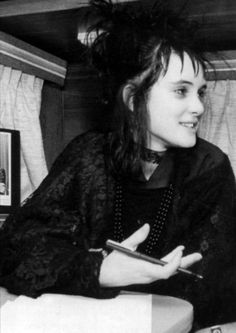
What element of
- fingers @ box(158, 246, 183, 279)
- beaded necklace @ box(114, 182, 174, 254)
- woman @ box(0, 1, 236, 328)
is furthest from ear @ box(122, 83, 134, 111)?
fingers @ box(158, 246, 183, 279)

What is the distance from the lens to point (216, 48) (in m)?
1.38

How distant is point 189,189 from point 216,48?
0.50 metres

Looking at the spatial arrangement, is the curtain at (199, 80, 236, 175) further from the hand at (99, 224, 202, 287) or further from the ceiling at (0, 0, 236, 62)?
the hand at (99, 224, 202, 287)

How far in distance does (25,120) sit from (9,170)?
0.54ft

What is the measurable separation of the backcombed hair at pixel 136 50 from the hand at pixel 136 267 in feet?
1.01

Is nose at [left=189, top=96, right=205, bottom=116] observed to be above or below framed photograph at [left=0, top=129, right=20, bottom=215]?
above

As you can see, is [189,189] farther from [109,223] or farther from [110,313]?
[110,313]

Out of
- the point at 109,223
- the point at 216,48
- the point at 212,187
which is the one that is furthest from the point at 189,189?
the point at 216,48

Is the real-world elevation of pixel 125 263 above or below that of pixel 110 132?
below

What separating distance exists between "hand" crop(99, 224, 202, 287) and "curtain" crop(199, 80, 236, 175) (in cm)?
68

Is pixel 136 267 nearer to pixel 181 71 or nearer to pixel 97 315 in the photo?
pixel 97 315

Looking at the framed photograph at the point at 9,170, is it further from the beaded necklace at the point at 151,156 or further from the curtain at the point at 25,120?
the beaded necklace at the point at 151,156

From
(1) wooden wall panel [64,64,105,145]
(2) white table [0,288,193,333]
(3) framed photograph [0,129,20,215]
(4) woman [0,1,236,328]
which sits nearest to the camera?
(2) white table [0,288,193,333]

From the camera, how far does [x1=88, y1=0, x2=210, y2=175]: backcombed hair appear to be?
109 centimetres
